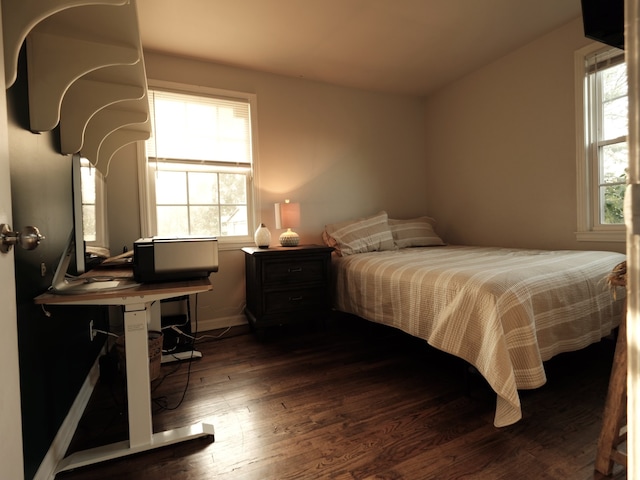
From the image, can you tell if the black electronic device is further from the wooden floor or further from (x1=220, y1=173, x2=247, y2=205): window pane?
(x1=220, y1=173, x2=247, y2=205): window pane

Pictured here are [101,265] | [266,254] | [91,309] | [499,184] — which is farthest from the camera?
[499,184]

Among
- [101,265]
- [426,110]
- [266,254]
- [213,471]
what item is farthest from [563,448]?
[426,110]

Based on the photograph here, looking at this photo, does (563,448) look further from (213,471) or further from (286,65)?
(286,65)

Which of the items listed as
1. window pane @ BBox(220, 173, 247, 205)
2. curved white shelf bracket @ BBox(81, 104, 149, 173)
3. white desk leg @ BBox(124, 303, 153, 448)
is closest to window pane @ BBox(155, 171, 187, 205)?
window pane @ BBox(220, 173, 247, 205)

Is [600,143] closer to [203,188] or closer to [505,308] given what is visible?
[505,308]

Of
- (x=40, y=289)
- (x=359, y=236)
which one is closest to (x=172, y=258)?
(x=40, y=289)

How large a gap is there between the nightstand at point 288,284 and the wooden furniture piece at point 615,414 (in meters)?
1.93

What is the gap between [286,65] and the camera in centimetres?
316

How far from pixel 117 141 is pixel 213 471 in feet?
7.40

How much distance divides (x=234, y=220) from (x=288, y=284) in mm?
940

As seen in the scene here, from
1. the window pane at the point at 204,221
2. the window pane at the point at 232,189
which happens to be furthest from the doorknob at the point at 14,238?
the window pane at the point at 232,189

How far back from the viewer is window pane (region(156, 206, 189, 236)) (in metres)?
2.92

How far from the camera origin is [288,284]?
273 cm

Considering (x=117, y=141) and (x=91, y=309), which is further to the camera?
(x=117, y=141)
